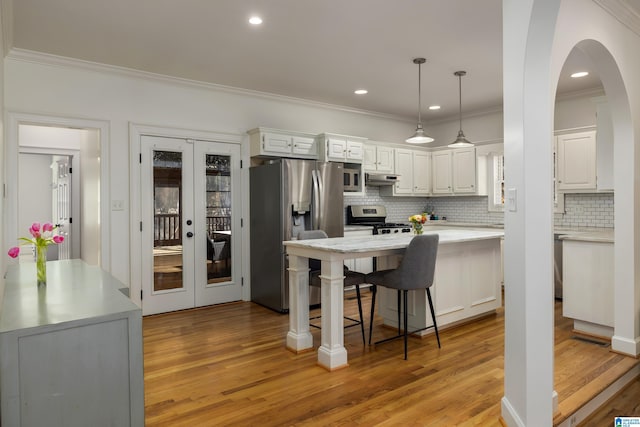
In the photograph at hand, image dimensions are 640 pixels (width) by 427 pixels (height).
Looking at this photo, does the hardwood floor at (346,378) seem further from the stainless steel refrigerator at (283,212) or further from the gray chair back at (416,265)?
the stainless steel refrigerator at (283,212)

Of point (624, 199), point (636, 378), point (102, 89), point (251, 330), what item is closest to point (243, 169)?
point (102, 89)

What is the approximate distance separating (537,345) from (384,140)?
16.7ft

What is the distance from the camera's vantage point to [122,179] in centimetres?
446

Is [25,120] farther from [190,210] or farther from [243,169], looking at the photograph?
[243,169]

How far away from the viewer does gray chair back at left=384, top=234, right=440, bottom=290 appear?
3.22 meters

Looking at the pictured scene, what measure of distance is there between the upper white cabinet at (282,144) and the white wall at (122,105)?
304 mm

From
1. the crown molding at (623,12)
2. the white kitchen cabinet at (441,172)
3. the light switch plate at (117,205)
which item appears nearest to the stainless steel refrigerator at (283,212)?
the light switch plate at (117,205)

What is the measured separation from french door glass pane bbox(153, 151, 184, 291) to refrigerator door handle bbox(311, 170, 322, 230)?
1567 mm

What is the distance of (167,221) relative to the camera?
4.75 meters

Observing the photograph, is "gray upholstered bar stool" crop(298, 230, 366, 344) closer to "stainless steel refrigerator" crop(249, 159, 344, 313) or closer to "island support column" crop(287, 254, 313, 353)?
"island support column" crop(287, 254, 313, 353)

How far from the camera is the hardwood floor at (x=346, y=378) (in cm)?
238

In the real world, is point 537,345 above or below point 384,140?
below

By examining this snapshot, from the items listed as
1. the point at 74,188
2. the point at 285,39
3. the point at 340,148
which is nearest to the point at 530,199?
the point at 285,39

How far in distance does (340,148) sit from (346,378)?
3425 mm
